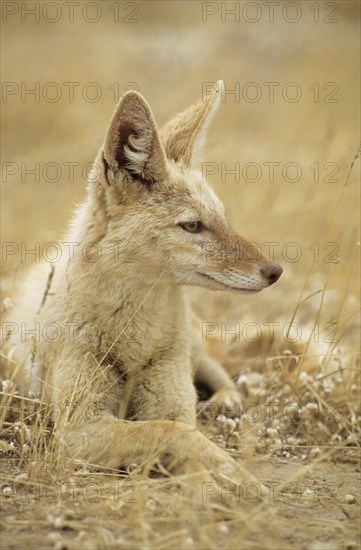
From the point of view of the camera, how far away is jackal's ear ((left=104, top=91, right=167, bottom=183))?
3.98 m

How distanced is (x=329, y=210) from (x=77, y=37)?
239 inches

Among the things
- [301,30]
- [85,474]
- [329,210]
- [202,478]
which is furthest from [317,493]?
[301,30]

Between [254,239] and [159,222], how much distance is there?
12.5 ft

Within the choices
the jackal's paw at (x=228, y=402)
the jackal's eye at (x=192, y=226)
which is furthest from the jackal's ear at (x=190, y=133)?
the jackal's paw at (x=228, y=402)

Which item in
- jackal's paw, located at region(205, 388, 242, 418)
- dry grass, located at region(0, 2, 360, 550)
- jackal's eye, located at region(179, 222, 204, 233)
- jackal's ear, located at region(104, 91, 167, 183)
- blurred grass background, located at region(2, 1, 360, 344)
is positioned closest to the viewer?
dry grass, located at region(0, 2, 360, 550)

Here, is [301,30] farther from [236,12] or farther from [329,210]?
[329,210]

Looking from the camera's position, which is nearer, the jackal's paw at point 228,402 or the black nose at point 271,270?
the black nose at point 271,270

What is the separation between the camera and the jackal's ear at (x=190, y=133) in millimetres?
4520

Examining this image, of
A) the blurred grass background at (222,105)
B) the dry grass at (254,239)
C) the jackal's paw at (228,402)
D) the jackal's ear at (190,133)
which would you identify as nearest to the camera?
the dry grass at (254,239)

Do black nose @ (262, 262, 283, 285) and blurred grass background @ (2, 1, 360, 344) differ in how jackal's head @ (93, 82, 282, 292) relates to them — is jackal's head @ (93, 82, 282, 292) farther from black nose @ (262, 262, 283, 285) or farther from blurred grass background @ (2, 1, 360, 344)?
blurred grass background @ (2, 1, 360, 344)

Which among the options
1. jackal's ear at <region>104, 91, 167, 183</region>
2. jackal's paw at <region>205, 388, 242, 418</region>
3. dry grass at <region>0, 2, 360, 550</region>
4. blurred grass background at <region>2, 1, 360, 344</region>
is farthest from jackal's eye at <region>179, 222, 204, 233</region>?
blurred grass background at <region>2, 1, 360, 344</region>

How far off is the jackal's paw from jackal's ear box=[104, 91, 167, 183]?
1490 millimetres

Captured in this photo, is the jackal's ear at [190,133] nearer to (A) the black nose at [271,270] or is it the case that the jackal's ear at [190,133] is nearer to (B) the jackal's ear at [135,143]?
(B) the jackal's ear at [135,143]

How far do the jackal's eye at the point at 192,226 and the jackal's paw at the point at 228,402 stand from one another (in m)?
1.14
